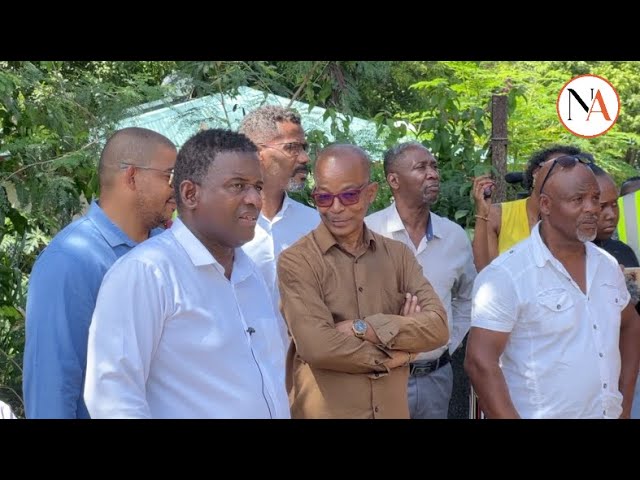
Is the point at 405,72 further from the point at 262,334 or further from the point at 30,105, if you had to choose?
the point at 262,334

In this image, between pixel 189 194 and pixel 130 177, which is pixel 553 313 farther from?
pixel 130 177

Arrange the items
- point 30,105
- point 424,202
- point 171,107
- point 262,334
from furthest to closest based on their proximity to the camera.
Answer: point 171,107, point 30,105, point 424,202, point 262,334

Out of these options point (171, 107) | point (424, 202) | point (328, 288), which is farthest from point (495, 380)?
point (171, 107)

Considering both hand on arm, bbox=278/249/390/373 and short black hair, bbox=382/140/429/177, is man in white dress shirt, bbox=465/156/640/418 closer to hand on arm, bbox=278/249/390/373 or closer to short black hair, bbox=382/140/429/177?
hand on arm, bbox=278/249/390/373

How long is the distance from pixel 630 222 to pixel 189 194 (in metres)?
3.52

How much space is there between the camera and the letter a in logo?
1451cm

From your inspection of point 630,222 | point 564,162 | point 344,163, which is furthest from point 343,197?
point 630,222

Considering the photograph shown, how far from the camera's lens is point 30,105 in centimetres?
608

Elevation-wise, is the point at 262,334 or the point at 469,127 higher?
the point at 469,127

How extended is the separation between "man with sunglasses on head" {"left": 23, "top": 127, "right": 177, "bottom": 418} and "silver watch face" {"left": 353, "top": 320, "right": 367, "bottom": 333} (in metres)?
0.87

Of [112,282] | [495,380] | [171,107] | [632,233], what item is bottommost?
[495,380]

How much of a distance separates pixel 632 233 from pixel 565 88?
9.76 m

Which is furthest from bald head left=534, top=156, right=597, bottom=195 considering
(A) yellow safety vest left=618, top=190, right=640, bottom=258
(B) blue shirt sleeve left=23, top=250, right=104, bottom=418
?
(B) blue shirt sleeve left=23, top=250, right=104, bottom=418

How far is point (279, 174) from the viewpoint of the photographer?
4.60 m
